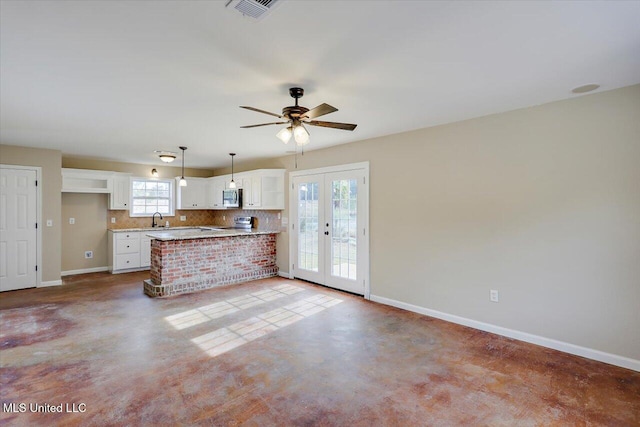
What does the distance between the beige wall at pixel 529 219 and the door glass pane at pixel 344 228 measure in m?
0.65

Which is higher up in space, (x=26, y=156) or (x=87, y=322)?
(x=26, y=156)

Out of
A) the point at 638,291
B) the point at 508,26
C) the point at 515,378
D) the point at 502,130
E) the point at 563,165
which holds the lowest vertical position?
the point at 515,378

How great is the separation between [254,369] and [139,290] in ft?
11.8

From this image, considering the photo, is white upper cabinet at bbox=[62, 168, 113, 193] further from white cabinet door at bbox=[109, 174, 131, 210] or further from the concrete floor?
the concrete floor

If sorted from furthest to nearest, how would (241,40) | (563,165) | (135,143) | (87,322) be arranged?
(135,143) → (87,322) → (563,165) → (241,40)

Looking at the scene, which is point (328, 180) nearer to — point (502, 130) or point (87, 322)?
point (502, 130)

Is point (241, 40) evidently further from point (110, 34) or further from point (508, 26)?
point (508, 26)

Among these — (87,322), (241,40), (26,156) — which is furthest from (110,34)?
(26,156)

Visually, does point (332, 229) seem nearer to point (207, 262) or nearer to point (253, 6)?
point (207, 262)

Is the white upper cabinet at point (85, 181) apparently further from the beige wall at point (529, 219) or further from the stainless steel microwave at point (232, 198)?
the beige wall at point (529, 219)

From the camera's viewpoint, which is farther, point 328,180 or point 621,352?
point 328,180

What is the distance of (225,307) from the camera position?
4.35m

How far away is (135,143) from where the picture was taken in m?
5.05

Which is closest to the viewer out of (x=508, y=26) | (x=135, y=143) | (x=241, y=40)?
(x=508, y=26)
